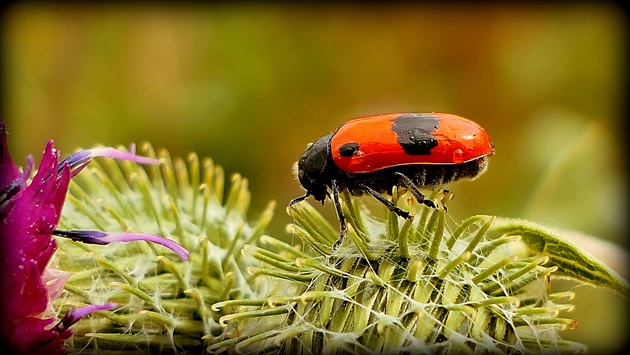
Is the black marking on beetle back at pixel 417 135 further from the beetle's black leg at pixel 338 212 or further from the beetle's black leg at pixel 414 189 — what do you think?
the beetle's black leg at pixel 338 212

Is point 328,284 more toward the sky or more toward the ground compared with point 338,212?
more toward the ground

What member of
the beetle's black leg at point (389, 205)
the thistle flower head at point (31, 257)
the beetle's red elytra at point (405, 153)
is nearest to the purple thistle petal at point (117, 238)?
the thistle flower head at point (31, 257)

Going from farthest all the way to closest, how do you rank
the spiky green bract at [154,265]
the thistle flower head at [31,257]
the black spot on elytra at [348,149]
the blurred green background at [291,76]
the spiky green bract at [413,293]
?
1. the blurred green background at [291,76]
2. the black spot on elytra at [348,149]
3. the spiky green bract at [154,265]
4. the spiky green bract at [413,293]
5. the thistle flower head at [31,257]

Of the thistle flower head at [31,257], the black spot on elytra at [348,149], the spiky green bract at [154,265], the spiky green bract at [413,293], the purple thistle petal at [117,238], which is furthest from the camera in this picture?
the black spot on elytra at [348,149]

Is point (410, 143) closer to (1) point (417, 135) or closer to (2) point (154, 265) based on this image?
(1) point (417, 135)

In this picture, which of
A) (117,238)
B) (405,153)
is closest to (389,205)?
(405,153)

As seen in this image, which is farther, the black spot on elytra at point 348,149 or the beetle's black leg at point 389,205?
the black spot on elytra at point 348,149

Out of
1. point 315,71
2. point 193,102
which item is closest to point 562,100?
point 315,71
